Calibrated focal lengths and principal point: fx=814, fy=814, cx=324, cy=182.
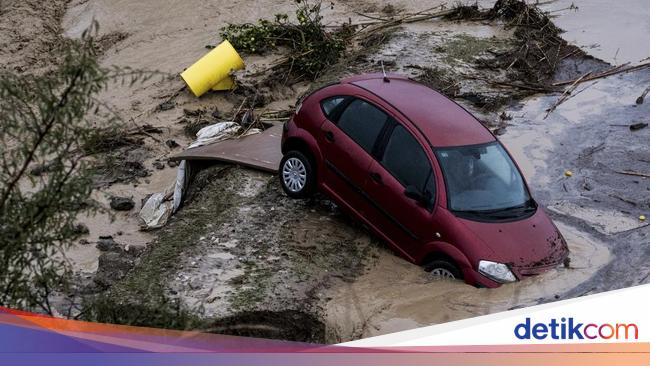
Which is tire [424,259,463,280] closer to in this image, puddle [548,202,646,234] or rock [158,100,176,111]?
puddle [548,202,646,234]

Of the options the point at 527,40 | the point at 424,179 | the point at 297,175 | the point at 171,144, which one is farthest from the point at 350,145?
the point at 527,40

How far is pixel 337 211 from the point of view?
9.56m

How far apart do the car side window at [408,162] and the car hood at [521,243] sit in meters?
0.60

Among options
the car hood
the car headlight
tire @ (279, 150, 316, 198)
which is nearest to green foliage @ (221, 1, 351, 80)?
tire @ (279, 150, 316, 198)

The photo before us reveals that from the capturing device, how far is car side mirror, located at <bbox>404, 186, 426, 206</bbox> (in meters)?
8.24

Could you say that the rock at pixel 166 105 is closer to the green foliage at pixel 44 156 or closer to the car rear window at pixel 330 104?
the car rear window at pixel 330 104

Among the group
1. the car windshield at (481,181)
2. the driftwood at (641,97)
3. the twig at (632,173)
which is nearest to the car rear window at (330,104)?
the car windshield at (481,181)

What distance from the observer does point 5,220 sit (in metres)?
4.91

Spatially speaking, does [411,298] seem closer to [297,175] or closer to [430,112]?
[430,112]

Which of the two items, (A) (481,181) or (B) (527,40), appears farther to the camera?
(B) (527,40)

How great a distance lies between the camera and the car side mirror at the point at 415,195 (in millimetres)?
8242

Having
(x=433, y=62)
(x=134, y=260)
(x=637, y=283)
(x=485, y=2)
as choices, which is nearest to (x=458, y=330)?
(x=637, y=283)

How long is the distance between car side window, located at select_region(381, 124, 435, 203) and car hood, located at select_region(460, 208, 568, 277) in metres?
0.60

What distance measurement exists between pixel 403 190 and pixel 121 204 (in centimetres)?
453
